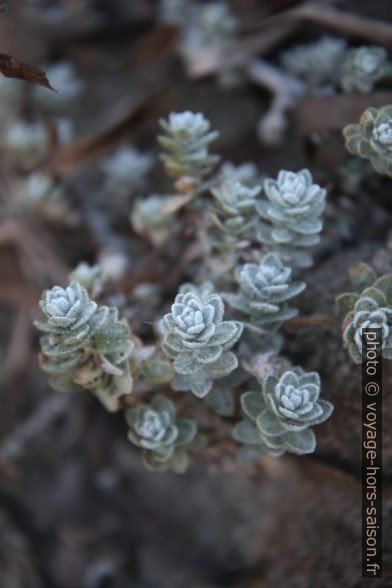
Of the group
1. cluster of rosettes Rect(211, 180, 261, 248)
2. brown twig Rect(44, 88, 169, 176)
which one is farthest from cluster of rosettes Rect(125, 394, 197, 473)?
brown twig Rect(44, 88, 169, 176)

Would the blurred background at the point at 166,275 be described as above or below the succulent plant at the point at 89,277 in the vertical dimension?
below

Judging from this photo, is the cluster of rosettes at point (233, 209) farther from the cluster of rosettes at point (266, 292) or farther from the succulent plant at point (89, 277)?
the succulent plant at point (89, 277)

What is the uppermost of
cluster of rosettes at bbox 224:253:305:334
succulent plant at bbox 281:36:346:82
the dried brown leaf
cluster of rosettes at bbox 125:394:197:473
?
the dried brown leaf

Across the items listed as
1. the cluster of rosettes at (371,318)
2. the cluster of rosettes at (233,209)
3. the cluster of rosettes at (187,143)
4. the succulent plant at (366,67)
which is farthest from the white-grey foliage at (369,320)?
the succulent plant at (366,67)

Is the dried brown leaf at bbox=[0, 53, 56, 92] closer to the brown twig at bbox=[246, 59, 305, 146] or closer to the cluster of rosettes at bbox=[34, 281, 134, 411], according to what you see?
the cluster of rosettes at bbox=[34, 281, 134, 411]

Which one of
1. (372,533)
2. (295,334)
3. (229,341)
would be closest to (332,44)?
(295,334)

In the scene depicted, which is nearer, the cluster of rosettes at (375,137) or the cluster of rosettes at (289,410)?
the cluster of rosettes at (289,410)

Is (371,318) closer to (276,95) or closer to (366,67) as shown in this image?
(366,67)
